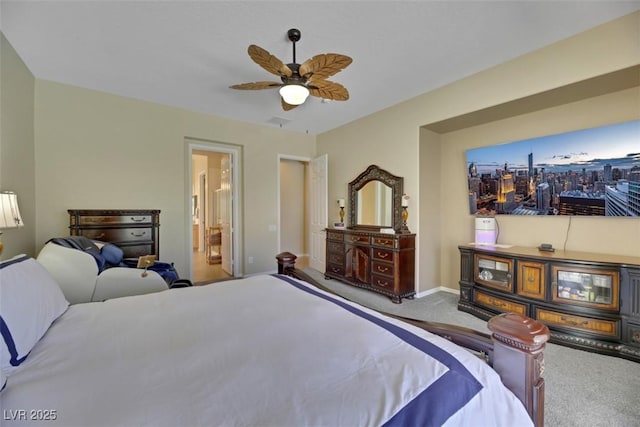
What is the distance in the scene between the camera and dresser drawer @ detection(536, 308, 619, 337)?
2.36 meters

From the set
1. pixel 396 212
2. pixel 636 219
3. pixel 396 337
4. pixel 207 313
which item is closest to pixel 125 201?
pixel 207 313

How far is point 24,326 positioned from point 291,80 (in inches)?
92.9

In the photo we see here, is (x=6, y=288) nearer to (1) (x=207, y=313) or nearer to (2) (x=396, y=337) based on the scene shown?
(1) (x=207, y=313)

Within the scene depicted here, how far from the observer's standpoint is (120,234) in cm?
353

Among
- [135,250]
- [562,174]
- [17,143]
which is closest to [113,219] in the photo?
[135,250]

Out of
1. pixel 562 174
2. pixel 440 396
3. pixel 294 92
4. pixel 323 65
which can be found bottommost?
pixel 440 396

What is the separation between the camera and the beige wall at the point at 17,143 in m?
2.48

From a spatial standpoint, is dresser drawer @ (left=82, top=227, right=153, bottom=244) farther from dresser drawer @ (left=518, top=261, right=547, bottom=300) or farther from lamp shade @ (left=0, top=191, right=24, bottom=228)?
dresser drawer @ (left=518, top=261, right=547, bottom=300)

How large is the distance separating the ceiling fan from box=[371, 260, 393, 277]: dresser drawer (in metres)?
2.33

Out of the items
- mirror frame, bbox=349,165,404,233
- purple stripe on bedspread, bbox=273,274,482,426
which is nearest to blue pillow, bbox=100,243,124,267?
purple stripe on bedspread, bbox=273,274,482,426

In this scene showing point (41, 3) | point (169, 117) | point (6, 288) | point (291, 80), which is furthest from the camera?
point (169, 117)

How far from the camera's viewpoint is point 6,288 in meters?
1.09

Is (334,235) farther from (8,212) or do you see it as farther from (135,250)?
(8,212)

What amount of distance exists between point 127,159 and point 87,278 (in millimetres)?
2259
